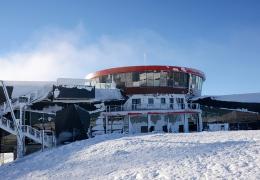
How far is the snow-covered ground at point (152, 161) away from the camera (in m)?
13.1

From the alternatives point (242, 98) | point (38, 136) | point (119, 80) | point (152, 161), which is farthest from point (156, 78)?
point (152, 161)

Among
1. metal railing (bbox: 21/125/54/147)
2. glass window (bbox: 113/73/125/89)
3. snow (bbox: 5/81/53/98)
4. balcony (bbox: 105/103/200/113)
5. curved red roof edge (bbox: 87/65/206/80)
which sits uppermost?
curved red roof edge (bbox: 87/65/206/80)

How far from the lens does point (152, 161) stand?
15359 millimetres

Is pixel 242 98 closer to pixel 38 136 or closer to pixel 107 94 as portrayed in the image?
pixel 107 94

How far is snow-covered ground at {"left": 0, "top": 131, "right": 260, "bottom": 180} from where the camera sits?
13.1m

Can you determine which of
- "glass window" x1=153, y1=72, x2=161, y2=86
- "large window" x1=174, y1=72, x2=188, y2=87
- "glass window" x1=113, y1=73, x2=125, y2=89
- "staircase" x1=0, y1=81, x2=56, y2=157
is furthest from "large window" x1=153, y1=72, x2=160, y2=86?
"staircase" x1=0, y1=81, x2=56, y2=157

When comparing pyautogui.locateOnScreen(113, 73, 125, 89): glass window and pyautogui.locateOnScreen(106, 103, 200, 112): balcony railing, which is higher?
pyautogui.locateOnScreen(113, 73, 125, 89): glass window

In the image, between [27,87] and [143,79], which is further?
[143,79]

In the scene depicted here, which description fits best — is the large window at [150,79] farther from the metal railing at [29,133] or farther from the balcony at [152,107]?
the metal railing at [29,133]

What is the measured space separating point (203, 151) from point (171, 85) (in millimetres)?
30420

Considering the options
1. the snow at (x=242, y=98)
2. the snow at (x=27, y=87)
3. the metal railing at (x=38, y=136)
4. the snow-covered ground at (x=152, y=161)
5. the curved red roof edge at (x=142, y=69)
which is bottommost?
the metal railing at (x=38, y=136)

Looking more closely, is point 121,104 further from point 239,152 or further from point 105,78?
point 239,152

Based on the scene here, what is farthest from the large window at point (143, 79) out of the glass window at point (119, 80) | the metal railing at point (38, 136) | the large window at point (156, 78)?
the metal railing at point (38, 136)

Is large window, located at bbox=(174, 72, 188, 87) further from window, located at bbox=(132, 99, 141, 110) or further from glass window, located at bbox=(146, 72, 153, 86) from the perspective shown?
window, located at bbox=(132, 99, 141, 110)
